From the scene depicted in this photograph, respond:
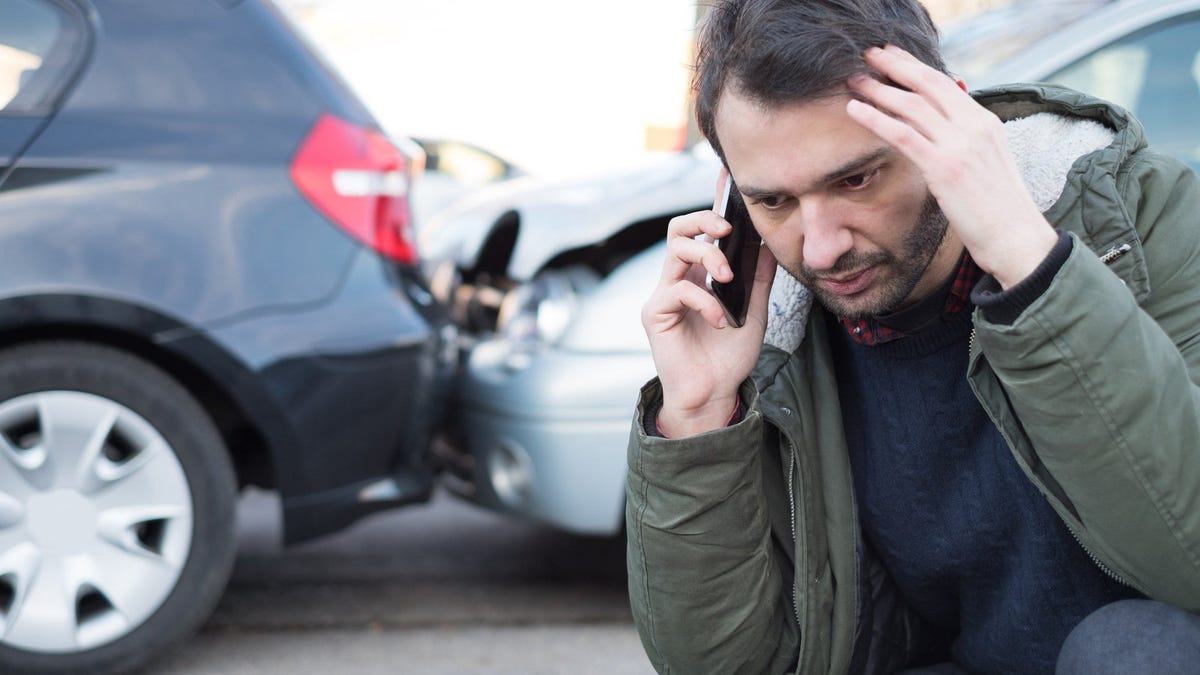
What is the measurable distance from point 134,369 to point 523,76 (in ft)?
81.8

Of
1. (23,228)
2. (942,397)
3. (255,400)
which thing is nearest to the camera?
→ (942,397)

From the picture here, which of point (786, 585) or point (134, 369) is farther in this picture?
point (134, 369)

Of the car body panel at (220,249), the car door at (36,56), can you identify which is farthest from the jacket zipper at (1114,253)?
the car door at (36,56)

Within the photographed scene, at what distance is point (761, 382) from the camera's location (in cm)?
210

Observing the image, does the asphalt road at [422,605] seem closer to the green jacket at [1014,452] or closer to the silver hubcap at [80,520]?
the silver hubcap at [80,520]

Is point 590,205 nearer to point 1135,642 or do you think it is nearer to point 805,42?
point 805,42

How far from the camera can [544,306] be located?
12.2ft

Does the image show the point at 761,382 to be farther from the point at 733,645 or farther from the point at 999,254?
the point at 999,254

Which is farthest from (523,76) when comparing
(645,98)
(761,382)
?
(761,382)

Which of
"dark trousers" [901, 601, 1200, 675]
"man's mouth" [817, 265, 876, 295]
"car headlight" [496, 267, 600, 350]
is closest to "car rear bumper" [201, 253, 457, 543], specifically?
"car headlight" [496, 267, 600, 350]

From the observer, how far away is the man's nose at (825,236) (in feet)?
6.03

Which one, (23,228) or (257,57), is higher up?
(257,57)

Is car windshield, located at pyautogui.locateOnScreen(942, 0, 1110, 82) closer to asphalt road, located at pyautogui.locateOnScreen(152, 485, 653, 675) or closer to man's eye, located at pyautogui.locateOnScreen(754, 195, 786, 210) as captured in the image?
asphalt road, located at pyautogui.locateOnScreen(152, 485, 653, 675)

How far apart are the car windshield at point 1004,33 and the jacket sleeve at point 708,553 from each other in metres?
2.08
